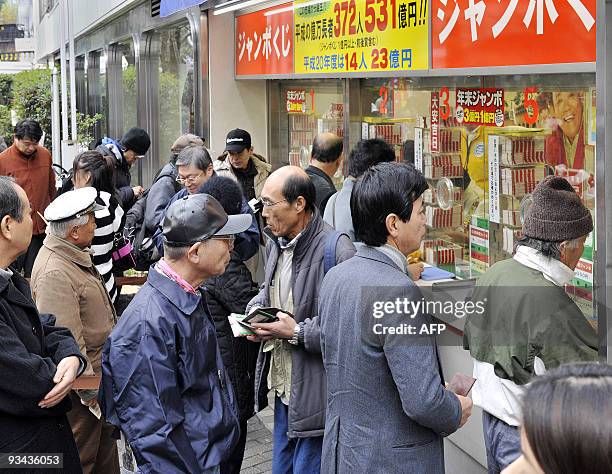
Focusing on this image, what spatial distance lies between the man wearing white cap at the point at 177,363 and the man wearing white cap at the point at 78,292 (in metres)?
0.96

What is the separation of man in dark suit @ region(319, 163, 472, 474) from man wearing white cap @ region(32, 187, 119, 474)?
4.70ft

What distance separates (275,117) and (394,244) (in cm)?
682

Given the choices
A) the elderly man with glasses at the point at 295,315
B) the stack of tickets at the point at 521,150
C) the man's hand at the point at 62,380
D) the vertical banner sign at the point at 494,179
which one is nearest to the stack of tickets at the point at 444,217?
the vertical banner sign at the point at 494,179

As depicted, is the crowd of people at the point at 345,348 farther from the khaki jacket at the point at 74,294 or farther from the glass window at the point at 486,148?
the glass window at the point at 486,148

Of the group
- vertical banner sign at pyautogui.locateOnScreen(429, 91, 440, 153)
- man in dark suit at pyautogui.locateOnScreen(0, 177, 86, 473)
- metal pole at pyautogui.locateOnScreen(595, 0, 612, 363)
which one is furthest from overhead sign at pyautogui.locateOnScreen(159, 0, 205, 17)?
man in dark suit at pyautogui.locateOnScreen(0, 177, 86, 473)

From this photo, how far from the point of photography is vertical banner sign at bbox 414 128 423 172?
673cm

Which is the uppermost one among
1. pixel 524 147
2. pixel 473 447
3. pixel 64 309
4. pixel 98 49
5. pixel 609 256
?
pixel 98 49

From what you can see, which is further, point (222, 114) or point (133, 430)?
point (222, 114)

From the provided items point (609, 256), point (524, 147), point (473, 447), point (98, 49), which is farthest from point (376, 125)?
point (98, 49)

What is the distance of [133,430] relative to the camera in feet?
10.3

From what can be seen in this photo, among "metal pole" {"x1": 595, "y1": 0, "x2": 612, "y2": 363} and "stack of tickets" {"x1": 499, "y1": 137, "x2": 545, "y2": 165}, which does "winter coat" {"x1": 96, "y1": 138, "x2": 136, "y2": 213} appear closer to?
"stack of tickets" {"x1": 499, "y1": 137, "x2": 545, "y2": 165}

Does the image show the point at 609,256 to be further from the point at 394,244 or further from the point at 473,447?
the point at 473,447

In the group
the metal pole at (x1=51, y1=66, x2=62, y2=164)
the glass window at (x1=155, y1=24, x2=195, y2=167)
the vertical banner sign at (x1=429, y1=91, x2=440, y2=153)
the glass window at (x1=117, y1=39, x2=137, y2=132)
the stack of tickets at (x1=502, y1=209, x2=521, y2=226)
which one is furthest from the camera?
the metal pole at (x1=51, y1=66, x2=62, y2=164)

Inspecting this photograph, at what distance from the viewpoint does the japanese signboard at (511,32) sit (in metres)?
4.07
